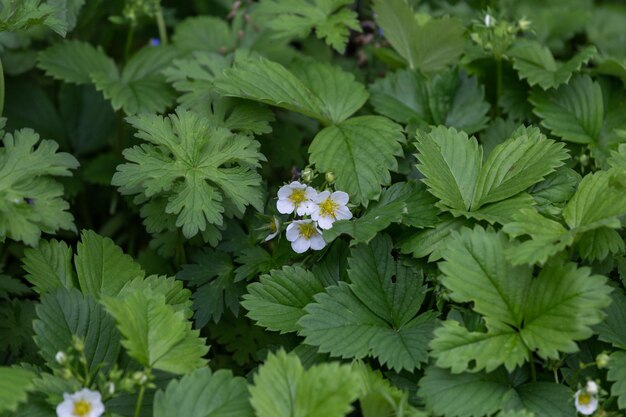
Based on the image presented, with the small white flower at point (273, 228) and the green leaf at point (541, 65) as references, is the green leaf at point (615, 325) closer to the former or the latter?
the green leaf at point (541, 65)

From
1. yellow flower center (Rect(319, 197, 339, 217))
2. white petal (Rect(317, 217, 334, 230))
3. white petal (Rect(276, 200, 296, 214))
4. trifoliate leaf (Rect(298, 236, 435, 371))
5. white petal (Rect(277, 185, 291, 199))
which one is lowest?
trifoliate leaf (Rect(298, 236, 435, 371))

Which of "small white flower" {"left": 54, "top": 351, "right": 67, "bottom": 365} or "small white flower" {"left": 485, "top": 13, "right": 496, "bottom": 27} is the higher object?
"small white flower" {"left": 485, "top": 13, "right": 496, "bottom": 27}

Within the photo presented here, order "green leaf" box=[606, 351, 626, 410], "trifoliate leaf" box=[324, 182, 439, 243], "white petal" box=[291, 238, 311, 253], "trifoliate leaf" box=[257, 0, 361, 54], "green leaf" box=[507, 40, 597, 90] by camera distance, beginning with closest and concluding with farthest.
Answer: "green leaf" box=[606, 351, 626, 410], "trifoliate leaf" box=[324, 182, 439, 243], "white petal" box=[291, 238, 311, 253], "green leaf" box=[507, 40, 597, 90], "trifoliate leaf" box=[257, 0, 361, 54]

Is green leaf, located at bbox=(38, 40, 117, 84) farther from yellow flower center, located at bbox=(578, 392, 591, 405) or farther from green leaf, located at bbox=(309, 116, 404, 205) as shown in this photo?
yellow flower center, located at bbox=(578, 392, 591, 405)

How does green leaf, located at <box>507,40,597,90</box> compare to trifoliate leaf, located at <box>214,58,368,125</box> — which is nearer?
trifoliate leaf, located at <box>214,58,368,125</box>

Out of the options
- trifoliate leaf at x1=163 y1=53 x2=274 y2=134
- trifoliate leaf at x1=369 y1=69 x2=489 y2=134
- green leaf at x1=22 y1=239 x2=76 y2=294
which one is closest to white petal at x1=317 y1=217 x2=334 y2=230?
trifoliate leaf at x1=163 y1=53 x2=274 y2=134

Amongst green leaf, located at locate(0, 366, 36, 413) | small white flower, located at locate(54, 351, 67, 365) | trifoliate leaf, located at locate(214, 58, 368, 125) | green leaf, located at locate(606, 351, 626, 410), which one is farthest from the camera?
trifoliate leaf, located at locate(214, 58, 368, 125)

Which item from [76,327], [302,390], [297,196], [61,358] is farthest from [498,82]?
[61,358]
